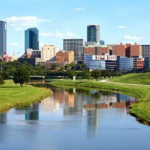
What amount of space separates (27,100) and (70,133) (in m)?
29.8

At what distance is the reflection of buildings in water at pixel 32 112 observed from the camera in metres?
50.6

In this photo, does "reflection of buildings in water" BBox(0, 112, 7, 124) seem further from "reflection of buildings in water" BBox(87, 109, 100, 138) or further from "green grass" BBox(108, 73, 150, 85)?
"green grass" BBox(108, 73, 150, 85)

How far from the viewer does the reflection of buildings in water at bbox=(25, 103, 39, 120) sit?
50562 millimetres

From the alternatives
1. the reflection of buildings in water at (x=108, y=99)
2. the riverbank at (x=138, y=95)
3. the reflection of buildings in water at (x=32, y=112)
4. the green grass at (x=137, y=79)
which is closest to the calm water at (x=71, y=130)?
the reflection of buildings in water at (x=32, y=112)

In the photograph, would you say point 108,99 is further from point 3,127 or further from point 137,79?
point 137,79

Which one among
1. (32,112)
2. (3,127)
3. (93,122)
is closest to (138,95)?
(32,112)

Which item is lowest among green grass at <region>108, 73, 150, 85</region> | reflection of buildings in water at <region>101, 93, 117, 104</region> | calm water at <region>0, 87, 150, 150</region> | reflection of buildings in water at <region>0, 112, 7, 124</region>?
calm water at <region>0, 87, 150, 150</region>

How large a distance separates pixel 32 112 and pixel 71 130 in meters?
15.0

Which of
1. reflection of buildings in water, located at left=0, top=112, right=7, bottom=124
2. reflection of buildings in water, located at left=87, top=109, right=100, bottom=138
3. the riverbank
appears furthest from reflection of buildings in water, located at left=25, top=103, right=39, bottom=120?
the riverbank

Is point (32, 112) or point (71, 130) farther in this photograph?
point (32, 112)

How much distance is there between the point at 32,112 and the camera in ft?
180

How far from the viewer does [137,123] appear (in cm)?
4584

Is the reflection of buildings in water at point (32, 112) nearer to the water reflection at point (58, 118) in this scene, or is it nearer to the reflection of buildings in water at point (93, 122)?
the water reflection at point (58, 118)

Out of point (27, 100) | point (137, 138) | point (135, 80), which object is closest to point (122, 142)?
point (137, 138)
